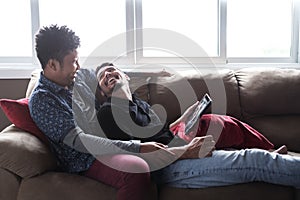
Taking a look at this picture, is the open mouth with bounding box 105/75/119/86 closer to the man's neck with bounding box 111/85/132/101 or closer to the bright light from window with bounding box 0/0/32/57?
the man's neck with bounding box 111/85/132/101

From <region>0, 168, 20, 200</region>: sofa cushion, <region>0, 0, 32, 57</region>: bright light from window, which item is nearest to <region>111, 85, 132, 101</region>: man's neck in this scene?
<region>0, 168, 20, 200</region>: sofa cushion

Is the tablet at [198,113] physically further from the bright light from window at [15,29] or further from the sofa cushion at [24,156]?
the bright light from window at [15,29]

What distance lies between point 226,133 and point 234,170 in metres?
0.41

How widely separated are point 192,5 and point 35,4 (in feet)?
3.74

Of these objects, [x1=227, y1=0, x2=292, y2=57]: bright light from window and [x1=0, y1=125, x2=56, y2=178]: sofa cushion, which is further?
[x1=227, y1=0, x2=292, y2=57]: bright light from window

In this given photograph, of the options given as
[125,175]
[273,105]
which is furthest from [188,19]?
[125,175]

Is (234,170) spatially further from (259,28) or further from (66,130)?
(259,28)

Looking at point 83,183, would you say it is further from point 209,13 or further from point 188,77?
point 209,13

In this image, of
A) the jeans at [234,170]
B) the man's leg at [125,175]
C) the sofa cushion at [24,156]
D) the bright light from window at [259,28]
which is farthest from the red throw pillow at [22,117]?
the bright light from window at [259,28]

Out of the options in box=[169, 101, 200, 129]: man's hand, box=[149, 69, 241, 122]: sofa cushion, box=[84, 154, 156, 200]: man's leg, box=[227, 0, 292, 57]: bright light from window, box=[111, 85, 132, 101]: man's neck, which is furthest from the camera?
box=[227, 0, 292, 57]: bright light from window

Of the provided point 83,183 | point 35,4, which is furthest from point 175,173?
point 35,4

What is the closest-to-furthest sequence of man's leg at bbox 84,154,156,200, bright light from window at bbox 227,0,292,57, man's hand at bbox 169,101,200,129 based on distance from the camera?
man's leg at bbox 84,154,156,200 < man's hand at bbox 169,101,200,129 < bright light from window at bbox 227,0,292,57

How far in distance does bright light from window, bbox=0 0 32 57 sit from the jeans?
1674mm

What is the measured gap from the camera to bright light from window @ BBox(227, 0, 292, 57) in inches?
117
